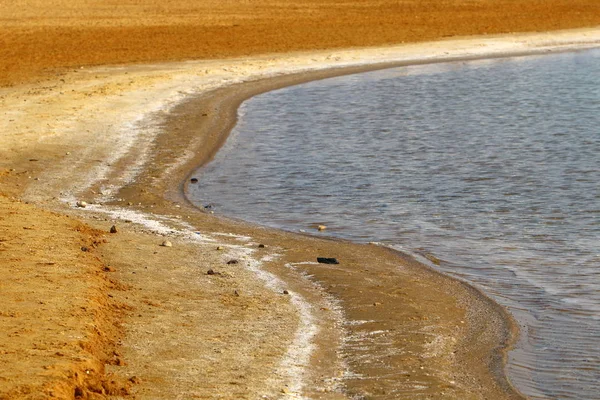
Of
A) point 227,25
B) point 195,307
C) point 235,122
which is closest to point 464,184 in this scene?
point 195,307

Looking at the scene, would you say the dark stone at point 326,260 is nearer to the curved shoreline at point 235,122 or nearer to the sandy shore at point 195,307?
the sandy shore at point 195,307

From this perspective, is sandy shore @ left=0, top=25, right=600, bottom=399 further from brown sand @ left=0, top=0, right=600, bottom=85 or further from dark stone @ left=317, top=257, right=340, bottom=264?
brown sand @ left=0, top=0, right=600, bottom=85

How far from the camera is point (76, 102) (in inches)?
691

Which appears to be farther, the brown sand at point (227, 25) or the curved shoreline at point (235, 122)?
the brown sand at point (227, 25)

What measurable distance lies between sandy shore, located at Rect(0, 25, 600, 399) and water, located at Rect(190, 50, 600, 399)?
17.1 inches

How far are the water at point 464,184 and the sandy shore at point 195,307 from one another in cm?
44

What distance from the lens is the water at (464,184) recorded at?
7793 mm

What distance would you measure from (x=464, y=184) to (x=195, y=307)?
19.6 ft

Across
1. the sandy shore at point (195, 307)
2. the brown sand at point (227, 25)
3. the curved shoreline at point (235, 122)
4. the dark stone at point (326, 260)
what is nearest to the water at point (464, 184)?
the curved shoreline at point (235, 122)

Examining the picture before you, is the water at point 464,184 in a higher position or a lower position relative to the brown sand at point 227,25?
lower

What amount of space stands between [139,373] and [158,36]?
77.1ft

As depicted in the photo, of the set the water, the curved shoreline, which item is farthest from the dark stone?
the water

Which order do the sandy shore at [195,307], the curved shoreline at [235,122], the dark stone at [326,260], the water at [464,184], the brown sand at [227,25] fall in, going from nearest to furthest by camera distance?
the sandy shore at [195,307] → the curved shoreline at [235,122] → the water at [464,184] → the dark stone at [326,260] → the brown sand at [227,25]

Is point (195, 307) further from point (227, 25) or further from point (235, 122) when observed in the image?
point (227, 25)
